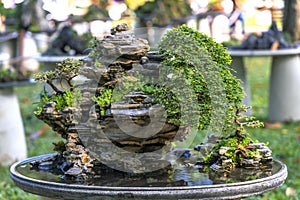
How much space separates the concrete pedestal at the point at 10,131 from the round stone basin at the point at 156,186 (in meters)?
3.84

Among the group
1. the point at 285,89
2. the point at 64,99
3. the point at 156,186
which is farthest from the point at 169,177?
the point at 285,89

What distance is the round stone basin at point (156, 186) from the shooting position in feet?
9.32

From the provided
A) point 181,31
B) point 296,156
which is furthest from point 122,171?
point 296,156

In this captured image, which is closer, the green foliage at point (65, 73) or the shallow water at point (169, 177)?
the shallow water at point (169, 177)

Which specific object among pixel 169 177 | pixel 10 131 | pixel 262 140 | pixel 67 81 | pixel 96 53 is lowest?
pixel 262 140

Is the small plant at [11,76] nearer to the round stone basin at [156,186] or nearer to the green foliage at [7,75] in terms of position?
the green foliage at [7,75]

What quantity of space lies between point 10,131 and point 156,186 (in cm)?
451

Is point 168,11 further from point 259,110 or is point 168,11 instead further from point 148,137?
point 148,137

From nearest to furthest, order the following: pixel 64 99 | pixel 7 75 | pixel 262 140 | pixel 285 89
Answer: pixel 64 99
pixel 7 75
pixel 262 140
pixel 285 89

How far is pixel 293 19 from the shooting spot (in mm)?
9625

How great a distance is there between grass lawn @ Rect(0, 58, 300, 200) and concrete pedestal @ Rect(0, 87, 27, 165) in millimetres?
202

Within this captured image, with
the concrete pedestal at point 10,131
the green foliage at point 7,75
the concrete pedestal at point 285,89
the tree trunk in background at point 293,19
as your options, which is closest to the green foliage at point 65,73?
the green foliage at point 7,75

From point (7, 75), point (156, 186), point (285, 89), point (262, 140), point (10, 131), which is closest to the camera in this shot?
point (156, 186)

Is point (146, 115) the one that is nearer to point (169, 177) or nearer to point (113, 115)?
point (113, 115)
